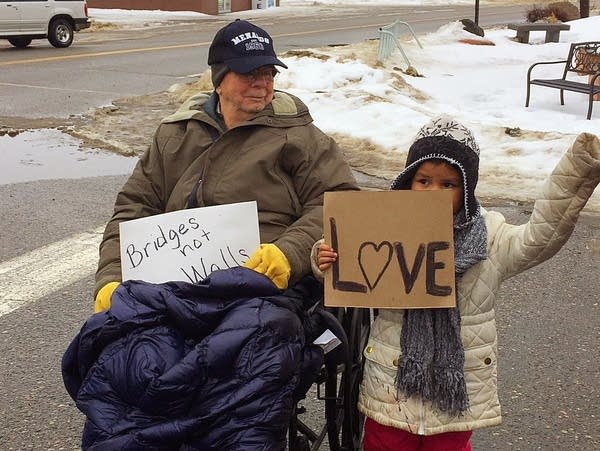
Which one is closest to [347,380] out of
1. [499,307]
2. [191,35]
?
[499,307]

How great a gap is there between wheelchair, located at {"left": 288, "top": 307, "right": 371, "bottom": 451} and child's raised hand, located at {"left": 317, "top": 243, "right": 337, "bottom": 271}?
0.14 metres

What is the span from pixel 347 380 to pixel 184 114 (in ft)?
3.49

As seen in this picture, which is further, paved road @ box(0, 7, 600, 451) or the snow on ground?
the snow on ground

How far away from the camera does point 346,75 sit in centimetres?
1198

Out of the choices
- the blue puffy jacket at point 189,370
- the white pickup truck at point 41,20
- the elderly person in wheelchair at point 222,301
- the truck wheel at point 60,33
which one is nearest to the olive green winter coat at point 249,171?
the elderly person in wheelchair at point 222,301

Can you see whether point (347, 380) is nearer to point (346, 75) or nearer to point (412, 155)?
point (412, 155)

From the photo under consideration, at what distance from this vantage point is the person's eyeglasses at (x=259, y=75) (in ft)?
8.80

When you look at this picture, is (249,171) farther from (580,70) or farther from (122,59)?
(122,59)

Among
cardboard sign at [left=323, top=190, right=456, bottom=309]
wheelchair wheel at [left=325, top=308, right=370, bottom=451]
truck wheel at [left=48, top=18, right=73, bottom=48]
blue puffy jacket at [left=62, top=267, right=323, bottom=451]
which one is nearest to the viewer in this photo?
blue puffy jacket at [left=62, top=267, right=323, bottom=451]

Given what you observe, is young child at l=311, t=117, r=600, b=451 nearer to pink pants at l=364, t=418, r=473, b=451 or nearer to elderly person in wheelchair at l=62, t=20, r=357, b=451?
pink pants at l=364, t=418, r=473, b=451

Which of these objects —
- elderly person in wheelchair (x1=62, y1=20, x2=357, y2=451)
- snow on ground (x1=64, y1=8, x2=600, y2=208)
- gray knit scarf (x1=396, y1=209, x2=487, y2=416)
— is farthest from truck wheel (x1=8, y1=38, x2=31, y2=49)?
gray knit scarf (x1=396, y1=209, x2=487, y2=416)

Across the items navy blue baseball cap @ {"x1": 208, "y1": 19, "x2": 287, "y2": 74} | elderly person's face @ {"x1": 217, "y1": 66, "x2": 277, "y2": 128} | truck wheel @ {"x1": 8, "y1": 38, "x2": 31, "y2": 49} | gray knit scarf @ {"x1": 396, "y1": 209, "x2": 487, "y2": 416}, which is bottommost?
gray knit scarf @ {"x1": 396, "y1": 209, "x2": 487, "y2": 416}

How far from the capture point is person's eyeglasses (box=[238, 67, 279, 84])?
2.68 meters

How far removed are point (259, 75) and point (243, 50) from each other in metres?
0.10
